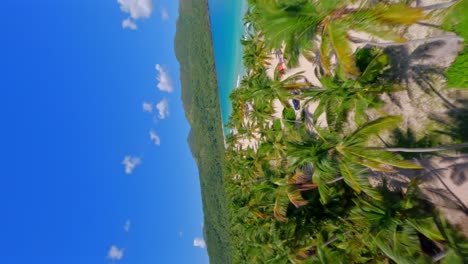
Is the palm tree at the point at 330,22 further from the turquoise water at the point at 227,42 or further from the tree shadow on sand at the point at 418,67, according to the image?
the turquoise water at the point at 227,42

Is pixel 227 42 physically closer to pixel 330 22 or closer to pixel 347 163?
pixel 330 22

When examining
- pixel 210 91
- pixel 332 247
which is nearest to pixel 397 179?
A: pixel 332 247

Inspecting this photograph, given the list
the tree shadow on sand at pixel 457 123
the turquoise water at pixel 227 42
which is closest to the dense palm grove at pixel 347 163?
the tree shadow on sand at pixel 457 123

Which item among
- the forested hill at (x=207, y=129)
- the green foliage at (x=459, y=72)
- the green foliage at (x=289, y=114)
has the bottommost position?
the green foliage at (x=459, y=72)

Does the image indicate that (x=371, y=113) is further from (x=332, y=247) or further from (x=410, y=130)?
(x=332, y=247)

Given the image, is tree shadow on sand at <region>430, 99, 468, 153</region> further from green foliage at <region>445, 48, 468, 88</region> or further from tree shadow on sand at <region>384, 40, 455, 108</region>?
green foliage at <region>445, 48, 468, 88</region>

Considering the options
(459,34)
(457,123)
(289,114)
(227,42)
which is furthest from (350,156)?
(227,42)

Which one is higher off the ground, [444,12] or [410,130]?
[444,12]
